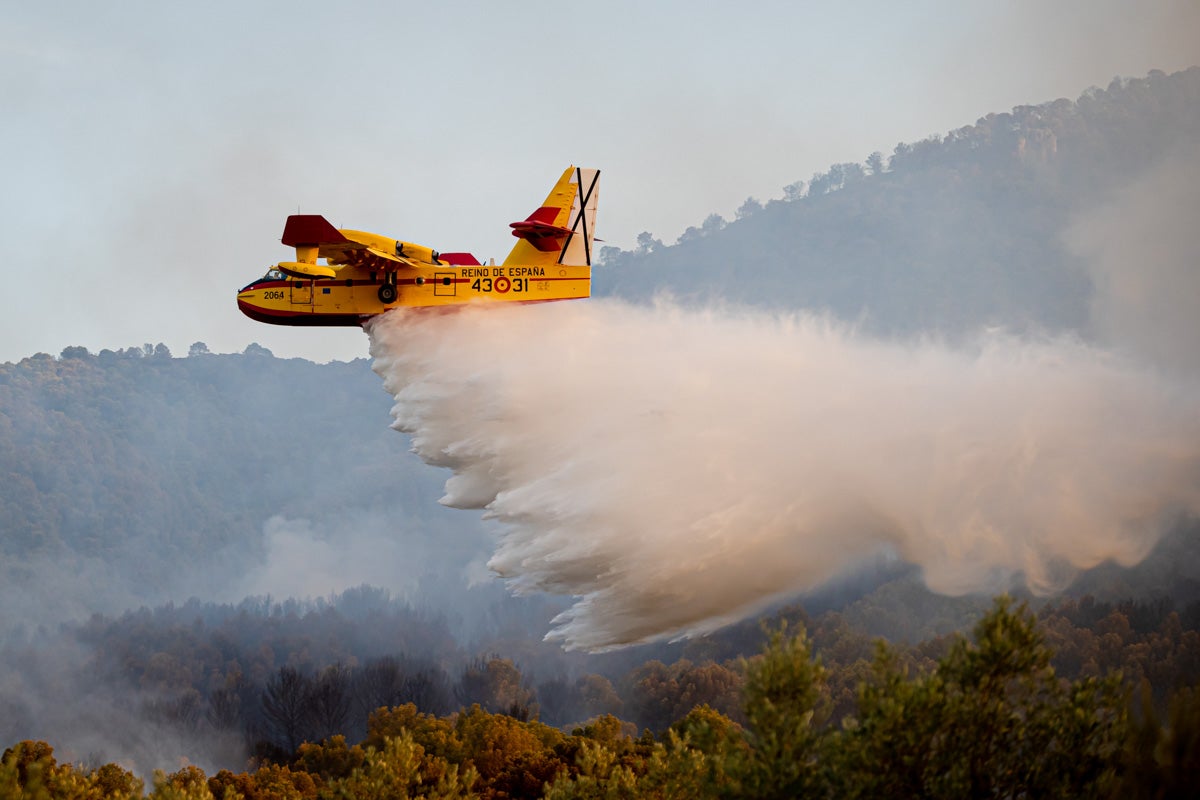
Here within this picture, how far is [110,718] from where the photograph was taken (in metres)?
144

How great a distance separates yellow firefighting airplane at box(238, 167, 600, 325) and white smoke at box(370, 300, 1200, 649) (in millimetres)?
523

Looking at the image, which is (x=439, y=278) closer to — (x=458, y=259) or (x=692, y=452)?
(x=458, y=259)

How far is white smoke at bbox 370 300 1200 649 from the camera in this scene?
2975cm

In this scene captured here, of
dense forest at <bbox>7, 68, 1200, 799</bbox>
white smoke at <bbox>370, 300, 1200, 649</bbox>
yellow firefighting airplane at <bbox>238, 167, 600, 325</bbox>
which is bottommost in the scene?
dense forest at <bbox>7, 68, 1200, 799</bbox>

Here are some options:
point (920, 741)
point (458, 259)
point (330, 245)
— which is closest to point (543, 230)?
point (458, 259)

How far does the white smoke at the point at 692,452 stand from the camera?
2975 centimetres

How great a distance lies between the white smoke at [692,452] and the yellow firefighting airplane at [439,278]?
0.52m

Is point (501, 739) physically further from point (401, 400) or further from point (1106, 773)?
point (1106, 773)

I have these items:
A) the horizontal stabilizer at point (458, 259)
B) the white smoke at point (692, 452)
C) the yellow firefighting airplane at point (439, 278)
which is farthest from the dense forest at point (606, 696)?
the horizontal stabilizer at point (458, 259)

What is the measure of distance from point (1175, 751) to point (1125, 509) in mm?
36807

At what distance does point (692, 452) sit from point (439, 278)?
7701 millimetres

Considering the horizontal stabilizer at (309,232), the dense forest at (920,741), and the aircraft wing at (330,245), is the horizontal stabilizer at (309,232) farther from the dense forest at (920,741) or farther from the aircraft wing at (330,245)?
the dense forest at (920,741)

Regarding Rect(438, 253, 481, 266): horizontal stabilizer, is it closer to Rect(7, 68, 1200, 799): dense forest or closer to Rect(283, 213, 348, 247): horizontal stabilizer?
Rect(283, 213, 348, 247): horizontal stabilizer

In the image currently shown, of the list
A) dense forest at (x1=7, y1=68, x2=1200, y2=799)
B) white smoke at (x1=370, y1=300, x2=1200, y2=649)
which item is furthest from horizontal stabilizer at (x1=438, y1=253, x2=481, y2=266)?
dense forest at (x1=7, y1=68, x2=1200, y2=799)
